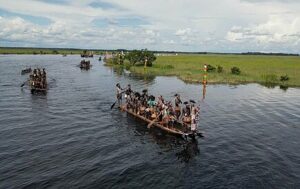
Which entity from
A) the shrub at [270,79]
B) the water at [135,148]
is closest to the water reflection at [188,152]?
the water at [135,148]

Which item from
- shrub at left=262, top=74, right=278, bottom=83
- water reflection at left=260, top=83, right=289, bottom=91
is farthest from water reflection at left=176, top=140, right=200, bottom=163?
shrub at left=262, top=74, right=278, bottom=83

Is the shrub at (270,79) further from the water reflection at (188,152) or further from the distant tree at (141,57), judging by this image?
the water reflection at (188,152)

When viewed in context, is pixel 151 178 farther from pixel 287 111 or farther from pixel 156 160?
pixel 287 111

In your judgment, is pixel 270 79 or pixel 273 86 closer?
pixel 273 86

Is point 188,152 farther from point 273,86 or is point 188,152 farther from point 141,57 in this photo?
point 141,57

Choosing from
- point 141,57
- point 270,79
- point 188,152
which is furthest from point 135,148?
point 141,57

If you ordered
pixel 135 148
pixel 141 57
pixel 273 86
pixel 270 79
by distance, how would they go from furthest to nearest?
pixel 141 57
pixel 270 79
pixel 273 86
pixel 135 148

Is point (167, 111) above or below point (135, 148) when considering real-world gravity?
above

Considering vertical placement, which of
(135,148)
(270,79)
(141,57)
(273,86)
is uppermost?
(141,57)

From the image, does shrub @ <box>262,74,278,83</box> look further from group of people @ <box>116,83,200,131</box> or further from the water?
group of people @ <box>116,83,200,131</box>
